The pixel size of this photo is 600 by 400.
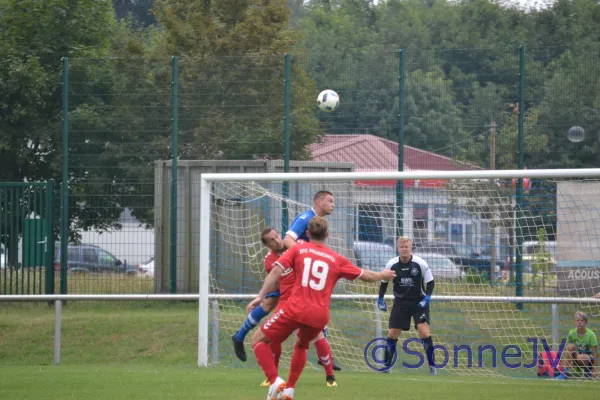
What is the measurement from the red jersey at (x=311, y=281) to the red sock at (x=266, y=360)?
1.56 ft

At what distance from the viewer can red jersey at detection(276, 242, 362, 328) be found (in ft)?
28.0

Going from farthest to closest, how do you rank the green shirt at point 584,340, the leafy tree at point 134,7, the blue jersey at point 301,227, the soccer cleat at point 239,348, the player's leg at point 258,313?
the leafy tree at point 134,7
the green shirt at point 584,340
the soccer cleat at point 239,348
the player's leg at point 258,313
the blue jersey at point 301,227

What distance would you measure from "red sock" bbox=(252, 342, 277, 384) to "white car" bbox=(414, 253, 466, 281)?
562 cm

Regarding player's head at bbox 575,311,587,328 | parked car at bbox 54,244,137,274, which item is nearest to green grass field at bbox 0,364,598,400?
player's head at bbox 575,311,587,328

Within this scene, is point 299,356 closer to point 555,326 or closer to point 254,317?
point 254,317

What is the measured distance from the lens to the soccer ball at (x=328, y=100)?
15625mm

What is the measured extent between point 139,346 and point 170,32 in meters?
9.04

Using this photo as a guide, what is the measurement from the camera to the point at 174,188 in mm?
16375

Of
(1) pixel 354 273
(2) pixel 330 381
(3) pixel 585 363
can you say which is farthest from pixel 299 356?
(3) pixel 585 363

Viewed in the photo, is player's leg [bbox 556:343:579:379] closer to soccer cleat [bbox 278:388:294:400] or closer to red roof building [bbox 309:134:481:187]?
soccer cleat [bbox 278:388:294:400]

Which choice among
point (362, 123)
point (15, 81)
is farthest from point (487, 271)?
point (15, 81)

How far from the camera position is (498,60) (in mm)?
16438

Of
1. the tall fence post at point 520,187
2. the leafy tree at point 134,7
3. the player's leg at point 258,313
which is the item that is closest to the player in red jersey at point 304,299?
the player's leg at point 258,313

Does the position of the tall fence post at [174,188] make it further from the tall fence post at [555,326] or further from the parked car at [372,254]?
the tall fence post at [555,326]
